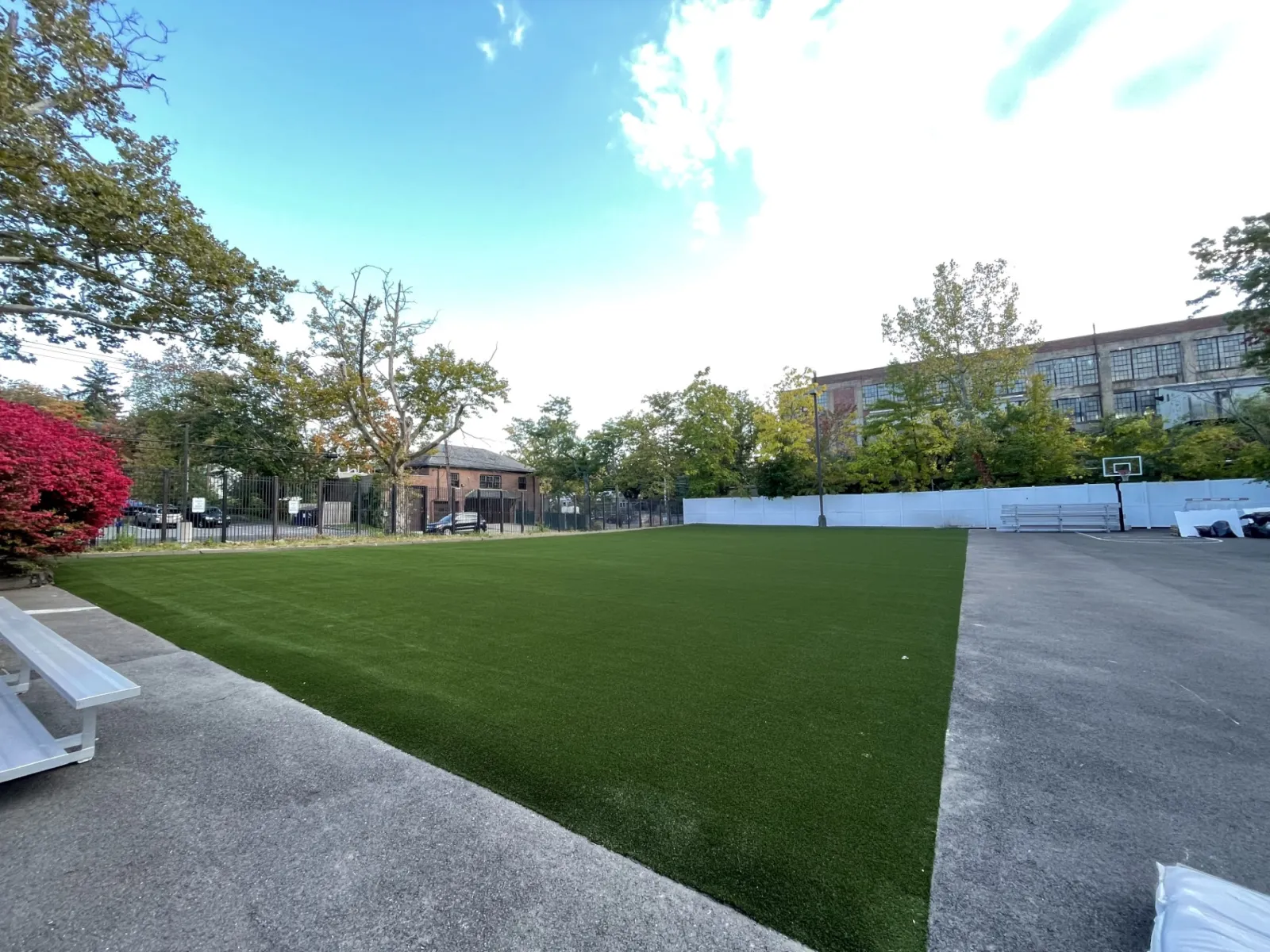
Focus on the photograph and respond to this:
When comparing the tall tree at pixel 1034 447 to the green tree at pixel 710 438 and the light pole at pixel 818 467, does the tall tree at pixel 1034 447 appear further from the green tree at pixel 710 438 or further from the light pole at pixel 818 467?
the green tree at pixel 710 438

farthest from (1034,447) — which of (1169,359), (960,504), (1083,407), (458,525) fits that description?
(458,525)

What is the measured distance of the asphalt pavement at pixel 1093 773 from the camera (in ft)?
5.74

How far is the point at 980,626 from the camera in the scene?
5.75 meters

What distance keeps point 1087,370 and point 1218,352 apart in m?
7.12

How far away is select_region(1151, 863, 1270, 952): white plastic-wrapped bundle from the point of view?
1.38 meters

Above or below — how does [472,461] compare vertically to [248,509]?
above

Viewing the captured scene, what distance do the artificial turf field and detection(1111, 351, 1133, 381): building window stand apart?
47.0m

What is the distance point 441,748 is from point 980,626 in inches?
219

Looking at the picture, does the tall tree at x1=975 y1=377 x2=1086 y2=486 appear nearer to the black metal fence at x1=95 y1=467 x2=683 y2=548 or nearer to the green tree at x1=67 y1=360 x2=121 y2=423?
the black metal fence at x1=95 y1=467 x2=683 y2=548

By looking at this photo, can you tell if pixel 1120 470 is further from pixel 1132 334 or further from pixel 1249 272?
pixel 1132 334

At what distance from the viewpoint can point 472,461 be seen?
43375 mm

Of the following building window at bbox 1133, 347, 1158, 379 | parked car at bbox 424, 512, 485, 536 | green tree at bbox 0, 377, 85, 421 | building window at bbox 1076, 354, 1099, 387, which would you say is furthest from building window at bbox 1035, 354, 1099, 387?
green tree at bbox 0, 377, 85, 421

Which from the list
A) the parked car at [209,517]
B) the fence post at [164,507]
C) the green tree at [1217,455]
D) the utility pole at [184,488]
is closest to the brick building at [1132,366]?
the green tree at [1217,455]

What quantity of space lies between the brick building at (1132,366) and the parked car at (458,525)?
25869 mm
